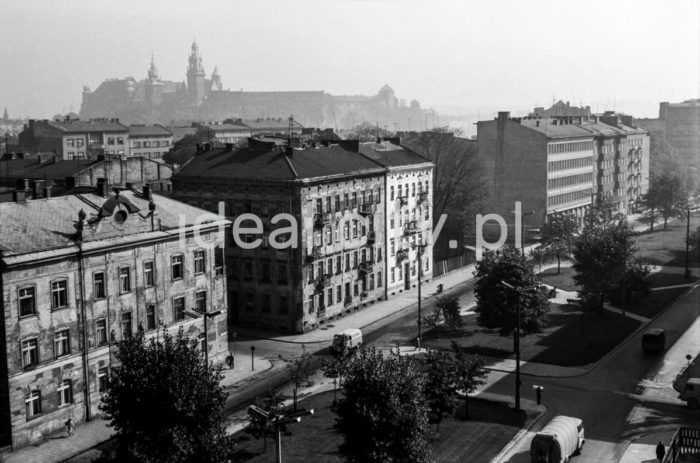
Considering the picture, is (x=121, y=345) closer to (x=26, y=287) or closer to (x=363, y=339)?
(x=26, y=287)

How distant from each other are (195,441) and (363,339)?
109ft

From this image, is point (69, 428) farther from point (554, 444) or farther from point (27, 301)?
point (554, 444)

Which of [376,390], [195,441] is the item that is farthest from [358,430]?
[195,441]

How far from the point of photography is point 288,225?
68438mm

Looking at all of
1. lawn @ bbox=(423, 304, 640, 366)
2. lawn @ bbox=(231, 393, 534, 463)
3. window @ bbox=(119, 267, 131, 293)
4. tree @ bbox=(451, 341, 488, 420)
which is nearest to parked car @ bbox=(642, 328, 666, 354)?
lawn @ bbox=(423, 304, 640, 366)

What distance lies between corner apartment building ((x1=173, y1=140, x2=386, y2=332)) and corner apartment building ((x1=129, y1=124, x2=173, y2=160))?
3798 inches

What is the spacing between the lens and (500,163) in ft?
404

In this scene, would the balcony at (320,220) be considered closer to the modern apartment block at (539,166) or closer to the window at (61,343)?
the window at (61,343)

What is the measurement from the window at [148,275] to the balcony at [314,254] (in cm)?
1725

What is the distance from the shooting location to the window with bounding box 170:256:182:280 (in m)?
55.6

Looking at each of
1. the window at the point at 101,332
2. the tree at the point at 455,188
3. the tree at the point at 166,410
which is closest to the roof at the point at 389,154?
the tree at the point at 455,188

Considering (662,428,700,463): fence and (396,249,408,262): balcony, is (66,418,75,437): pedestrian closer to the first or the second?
(662,428,700,463): fence

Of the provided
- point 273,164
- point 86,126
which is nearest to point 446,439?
point 273,164

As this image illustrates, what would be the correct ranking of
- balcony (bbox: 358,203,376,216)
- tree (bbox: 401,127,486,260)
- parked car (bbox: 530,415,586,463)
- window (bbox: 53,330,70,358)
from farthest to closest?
tree (bbox: 401,127,486,260), balcony (bbox: 358,203,376,216), window (bbox: 53,330,70,358), parked car (bbox: 530,415,586,463)
